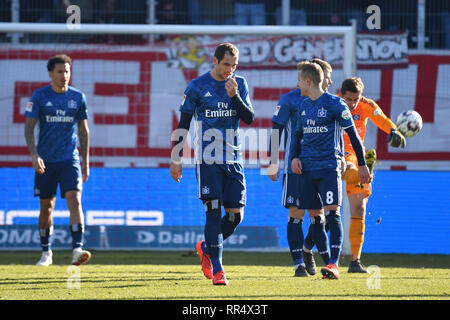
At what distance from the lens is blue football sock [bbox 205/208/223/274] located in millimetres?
6395

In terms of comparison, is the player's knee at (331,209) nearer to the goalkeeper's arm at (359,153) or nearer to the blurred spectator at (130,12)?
the goalkeeper's arm at (359,153)

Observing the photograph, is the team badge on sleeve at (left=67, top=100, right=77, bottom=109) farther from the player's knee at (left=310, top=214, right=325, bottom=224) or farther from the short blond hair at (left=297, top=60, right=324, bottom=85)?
the player's knee at (left=310, top=214, right=325, bottom=224)

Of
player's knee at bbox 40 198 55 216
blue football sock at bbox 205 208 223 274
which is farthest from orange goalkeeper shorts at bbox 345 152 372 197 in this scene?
player's knee at bbox 40 198 55 216

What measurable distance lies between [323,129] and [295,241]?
1.11 metres

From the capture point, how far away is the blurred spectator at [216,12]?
52.3 ft

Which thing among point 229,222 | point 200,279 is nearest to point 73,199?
point 200,279

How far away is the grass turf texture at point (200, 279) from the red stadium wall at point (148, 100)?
3.28m

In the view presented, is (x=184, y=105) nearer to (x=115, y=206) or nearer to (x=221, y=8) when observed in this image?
(x=115, y=206)

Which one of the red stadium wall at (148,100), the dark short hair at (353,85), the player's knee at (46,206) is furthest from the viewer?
the red stadium wall at (148,100)

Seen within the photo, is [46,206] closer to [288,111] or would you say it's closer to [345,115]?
[288,111]

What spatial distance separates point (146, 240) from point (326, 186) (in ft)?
15.6

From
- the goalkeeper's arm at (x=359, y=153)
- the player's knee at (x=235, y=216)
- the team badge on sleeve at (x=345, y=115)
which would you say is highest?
the team badge on sleeve at (x=345, y=115)

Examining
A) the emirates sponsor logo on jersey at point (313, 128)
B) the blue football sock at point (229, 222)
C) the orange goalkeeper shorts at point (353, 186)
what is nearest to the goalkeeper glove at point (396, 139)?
the orange goalkeeper shorts at point (353, 186)
